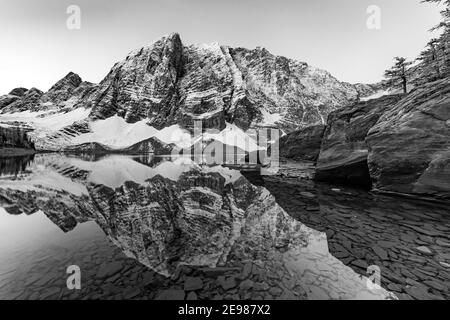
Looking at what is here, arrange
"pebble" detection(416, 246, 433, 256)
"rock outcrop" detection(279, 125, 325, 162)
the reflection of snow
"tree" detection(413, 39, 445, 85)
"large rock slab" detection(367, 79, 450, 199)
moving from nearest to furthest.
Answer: "pebble" detection(416, 246, 433, 256) → "large rock slab" detection(367, 79, 450, 199) → the reflection of snow → "tree" detection(413, 39, 445, 85) → "rock outcrop" detection(279, 125, 325, 162)

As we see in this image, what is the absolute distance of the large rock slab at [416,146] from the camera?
9.58 m

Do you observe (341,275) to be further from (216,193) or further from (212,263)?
(216,193)

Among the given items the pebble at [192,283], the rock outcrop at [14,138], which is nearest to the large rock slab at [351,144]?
the pebble at [192,283]

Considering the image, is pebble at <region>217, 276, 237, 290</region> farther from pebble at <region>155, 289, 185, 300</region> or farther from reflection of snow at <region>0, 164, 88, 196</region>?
reflection of snow at <region>0, 164, 88, 196</region>

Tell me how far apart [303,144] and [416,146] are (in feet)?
61.2

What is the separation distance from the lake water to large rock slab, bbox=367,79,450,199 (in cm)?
107

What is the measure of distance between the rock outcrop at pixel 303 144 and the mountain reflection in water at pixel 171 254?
18972mm

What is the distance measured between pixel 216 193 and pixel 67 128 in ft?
633

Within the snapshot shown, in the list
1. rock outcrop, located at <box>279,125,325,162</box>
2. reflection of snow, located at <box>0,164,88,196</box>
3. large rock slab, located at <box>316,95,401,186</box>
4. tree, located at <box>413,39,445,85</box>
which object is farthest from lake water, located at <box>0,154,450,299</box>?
tree, located at <box>413,39,445,85</box>

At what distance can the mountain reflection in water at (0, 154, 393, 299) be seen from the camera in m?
4.73

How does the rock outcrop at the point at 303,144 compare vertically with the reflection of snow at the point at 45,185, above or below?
above

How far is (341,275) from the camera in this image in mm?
5117

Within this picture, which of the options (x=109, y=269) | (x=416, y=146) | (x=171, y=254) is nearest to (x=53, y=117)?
(x=109, y=269)

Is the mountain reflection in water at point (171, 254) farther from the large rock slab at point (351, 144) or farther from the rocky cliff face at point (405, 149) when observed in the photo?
the large rock slab at point (351, 144)
